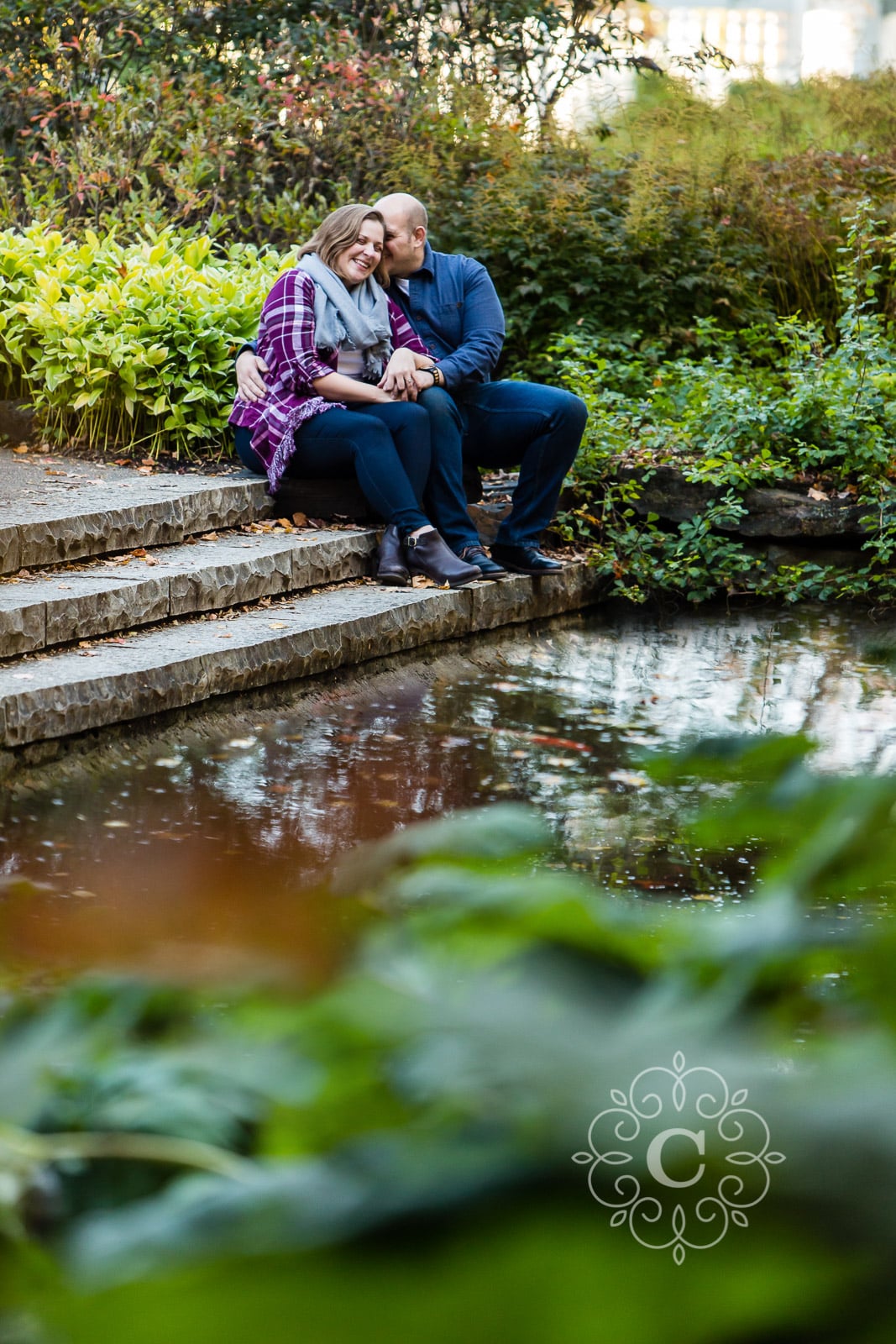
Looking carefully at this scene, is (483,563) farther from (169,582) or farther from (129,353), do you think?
(129,353)

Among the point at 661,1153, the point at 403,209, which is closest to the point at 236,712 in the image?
the point at 403,209

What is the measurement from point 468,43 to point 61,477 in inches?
249

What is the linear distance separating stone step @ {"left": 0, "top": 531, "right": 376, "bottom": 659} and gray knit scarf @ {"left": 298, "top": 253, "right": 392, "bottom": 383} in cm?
78

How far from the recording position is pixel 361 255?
19.8 feet

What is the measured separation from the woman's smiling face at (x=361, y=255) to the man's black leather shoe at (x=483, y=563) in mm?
1250

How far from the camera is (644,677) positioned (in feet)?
17.6

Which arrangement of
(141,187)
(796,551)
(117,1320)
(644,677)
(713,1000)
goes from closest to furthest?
(117,1320)
(713,1000)
(644,677)
(796,551)
(141,187)

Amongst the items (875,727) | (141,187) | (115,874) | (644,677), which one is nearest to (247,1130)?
(115,874)

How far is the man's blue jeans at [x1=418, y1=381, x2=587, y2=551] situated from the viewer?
6.00 meters

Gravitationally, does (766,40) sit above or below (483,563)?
above

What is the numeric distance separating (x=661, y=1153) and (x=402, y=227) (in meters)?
6.18

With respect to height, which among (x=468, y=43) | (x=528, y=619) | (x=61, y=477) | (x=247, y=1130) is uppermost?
(x=468, y=43)

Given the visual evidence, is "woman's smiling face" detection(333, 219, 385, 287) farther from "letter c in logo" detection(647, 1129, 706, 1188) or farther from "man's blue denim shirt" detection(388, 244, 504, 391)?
"letter c in logo" detection(647, 1129, 706, 1188)

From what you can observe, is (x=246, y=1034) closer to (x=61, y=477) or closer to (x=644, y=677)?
(x=644, y=677)
